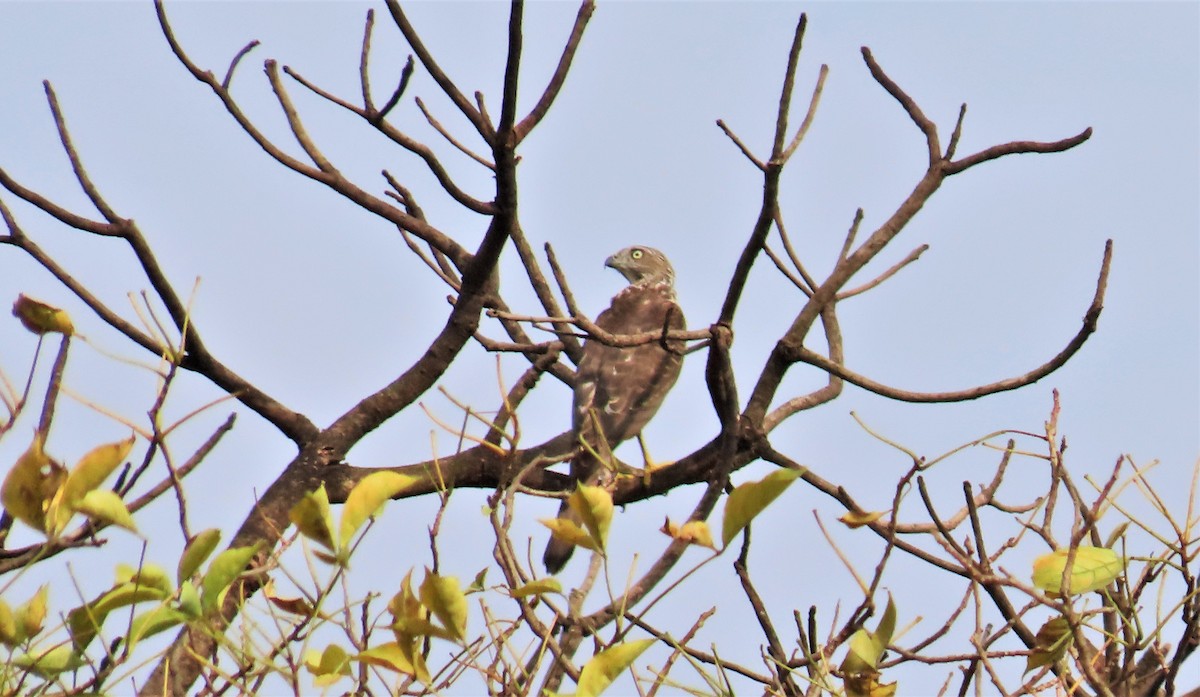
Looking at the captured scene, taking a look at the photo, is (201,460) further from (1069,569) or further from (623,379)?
(623,379)

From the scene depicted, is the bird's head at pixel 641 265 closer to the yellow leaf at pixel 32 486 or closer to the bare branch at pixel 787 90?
the bare branch at pixel 787 90

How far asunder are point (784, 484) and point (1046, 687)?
837mm

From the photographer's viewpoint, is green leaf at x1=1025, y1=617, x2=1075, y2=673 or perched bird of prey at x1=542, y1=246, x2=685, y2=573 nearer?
green leaf at x1=1025, y1=617, x2=1075, y2=673

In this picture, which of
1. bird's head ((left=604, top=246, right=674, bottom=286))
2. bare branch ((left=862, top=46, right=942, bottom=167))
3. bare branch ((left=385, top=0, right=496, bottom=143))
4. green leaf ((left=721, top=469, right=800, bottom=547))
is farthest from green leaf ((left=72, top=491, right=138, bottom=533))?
bird's head ((left=604, top=246, right=674, bottom=286))

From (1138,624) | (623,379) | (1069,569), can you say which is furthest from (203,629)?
(623,379)

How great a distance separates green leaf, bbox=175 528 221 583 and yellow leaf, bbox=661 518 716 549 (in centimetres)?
80

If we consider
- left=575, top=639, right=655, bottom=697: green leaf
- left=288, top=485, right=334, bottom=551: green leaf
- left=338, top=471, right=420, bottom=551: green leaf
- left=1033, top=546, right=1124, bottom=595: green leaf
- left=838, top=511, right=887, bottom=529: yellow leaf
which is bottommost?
left=575, top=639, right=655, bottom=697: green leaf

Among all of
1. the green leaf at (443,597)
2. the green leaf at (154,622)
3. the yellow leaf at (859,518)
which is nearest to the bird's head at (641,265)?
the yellow leaf at (859,518)

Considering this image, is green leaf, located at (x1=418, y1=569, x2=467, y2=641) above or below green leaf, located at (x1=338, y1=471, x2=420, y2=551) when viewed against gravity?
below

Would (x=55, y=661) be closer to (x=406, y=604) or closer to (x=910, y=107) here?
(x=406, y=604)

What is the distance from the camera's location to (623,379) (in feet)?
21.6

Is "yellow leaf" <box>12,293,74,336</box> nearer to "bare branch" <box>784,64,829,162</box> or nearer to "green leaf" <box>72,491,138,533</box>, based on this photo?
"green leaf" <box>72,491,138,533</box>

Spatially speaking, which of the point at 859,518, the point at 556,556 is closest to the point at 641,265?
the point at 556,556

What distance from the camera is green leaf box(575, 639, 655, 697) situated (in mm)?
2059
